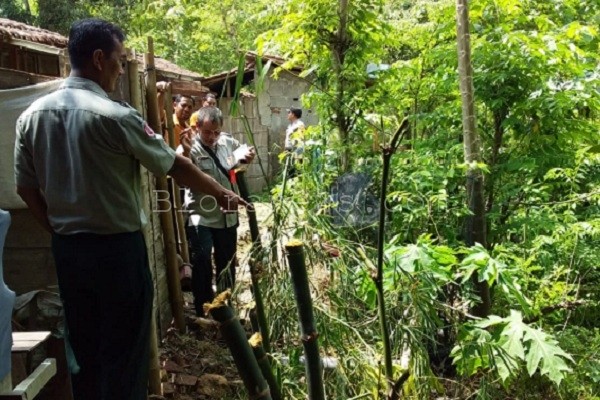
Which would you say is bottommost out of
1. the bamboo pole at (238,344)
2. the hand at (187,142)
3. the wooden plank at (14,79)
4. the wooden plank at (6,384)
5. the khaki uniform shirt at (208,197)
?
the wooden plank at (6,384)

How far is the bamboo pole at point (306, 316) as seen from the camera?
4.77 ft

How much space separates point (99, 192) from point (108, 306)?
0.49 meters

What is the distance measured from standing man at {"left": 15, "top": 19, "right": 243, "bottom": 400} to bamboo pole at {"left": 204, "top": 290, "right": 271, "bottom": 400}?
0.89 m

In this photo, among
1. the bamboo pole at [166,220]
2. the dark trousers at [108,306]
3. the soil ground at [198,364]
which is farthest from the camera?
the bamboo pole at [166,220]

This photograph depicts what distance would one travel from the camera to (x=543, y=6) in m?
5.29

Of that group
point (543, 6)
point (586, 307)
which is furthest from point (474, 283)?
point (543, 6)

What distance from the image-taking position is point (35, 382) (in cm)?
216

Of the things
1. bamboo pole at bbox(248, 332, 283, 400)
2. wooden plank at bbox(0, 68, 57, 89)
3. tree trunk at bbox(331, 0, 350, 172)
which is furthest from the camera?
tree trunk at bbox(331, 0, 350, 172)

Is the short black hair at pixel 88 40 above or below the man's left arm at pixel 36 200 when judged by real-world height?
above

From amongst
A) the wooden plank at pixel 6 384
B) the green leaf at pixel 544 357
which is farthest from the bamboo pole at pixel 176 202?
the green leaf at pixel 544 357

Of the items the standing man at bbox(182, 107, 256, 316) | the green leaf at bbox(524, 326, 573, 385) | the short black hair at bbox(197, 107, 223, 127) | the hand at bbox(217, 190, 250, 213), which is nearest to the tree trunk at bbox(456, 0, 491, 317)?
the green leaf at bbox(524, 326, 573, 385)

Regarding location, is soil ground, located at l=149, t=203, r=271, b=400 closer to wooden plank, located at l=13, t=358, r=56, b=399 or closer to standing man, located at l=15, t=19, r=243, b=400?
standing man, located at l=15, t=19, r=243, b=400

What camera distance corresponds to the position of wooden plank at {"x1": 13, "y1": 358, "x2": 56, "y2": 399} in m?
2.07

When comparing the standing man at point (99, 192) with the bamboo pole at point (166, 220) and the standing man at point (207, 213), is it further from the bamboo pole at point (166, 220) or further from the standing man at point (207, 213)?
the standing man at point (207, 213)
